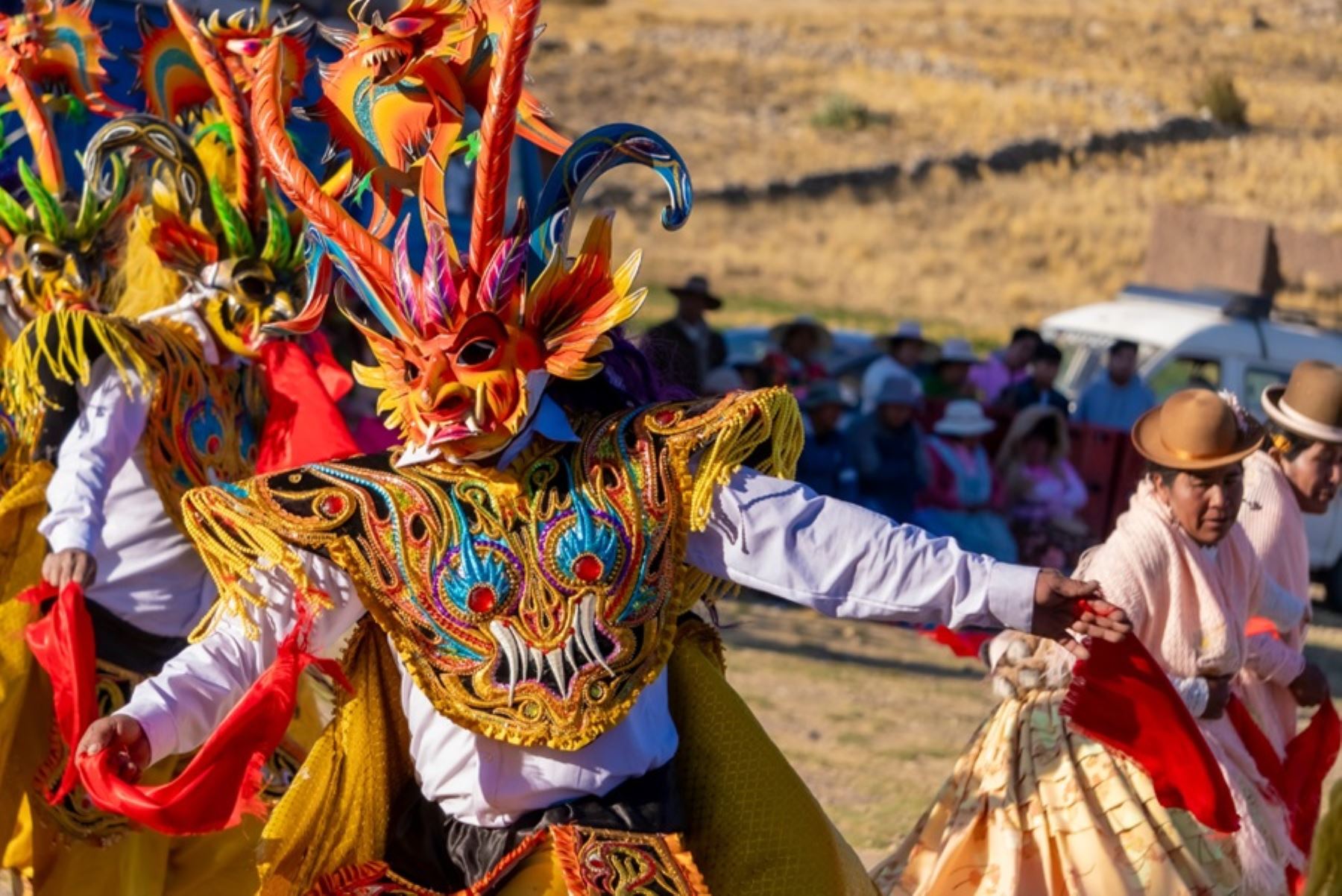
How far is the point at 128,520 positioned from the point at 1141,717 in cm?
299

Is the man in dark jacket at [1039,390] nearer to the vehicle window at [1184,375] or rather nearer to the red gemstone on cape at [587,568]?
the vehicle window at [1184,375]

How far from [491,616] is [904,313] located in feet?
97.3

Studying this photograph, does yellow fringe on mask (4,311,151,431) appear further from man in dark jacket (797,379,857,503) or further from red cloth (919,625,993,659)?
man in dark jacket (797,379,857,503)

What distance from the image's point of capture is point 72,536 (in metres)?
5.65

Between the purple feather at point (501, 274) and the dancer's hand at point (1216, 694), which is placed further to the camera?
the dancer's hand at point (1216, 694)

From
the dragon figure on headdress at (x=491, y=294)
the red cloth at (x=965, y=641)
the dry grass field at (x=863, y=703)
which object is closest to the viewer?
the dragon figure on headdress at (x=491, y=294)

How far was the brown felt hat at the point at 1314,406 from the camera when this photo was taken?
245 inches

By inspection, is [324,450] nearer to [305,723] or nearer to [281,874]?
[305,723]

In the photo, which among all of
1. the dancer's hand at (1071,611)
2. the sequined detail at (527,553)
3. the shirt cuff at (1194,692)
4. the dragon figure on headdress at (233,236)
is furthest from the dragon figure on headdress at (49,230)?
the dancer's hand at (1071,611)

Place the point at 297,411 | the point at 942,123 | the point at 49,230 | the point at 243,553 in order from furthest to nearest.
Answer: the point at 942,123
the point at 49,230
the point at 297,411
the point at 243,553

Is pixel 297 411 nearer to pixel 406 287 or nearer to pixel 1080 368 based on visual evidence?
pixel 406 287

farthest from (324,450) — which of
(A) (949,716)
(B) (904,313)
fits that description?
(B) (904,313)

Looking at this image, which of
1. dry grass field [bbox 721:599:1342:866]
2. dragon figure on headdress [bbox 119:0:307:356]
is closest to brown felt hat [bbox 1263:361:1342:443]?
dry grass field [bbox 721:599:1342:866]

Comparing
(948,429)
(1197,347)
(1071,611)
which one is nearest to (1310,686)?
(1071,611)
